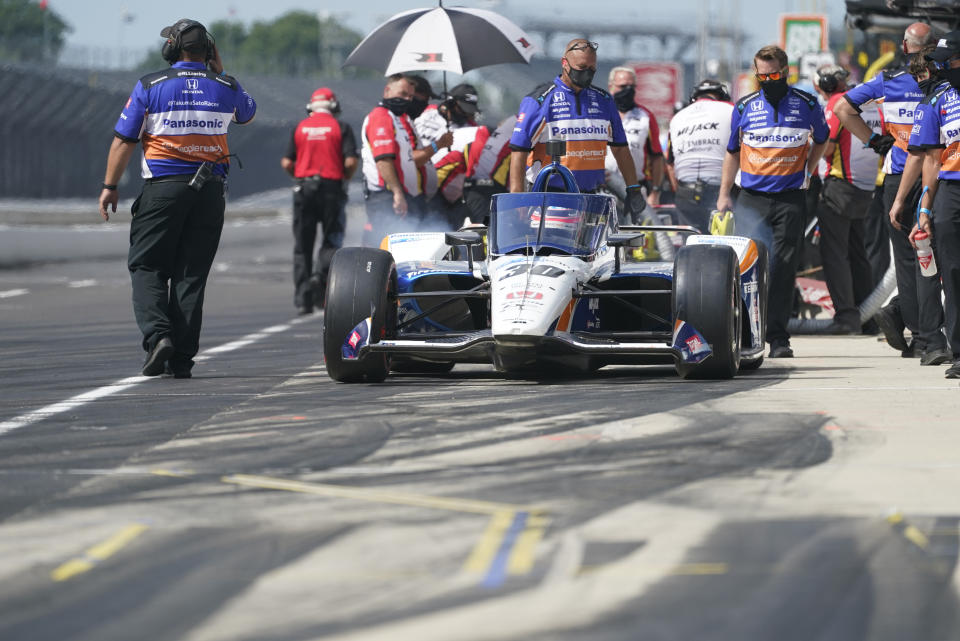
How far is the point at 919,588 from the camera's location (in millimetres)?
4312

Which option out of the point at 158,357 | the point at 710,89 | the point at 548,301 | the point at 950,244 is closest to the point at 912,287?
the point at 950,244

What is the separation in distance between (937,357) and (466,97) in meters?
4.82

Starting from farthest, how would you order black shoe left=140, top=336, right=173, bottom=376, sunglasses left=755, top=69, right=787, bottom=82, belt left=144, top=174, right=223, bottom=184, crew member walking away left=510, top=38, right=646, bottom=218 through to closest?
crew member walking away left=510, top=38, right=646, bottom=218
sunglasses left=755, top=69, right=787, bottom=82
belt left=144, top=174, right=223, bottom=184
black shoe left=140, top=336, right=173, bottom=376

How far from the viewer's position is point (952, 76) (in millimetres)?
9188

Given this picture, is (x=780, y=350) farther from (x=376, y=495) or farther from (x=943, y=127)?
(x=376, y=495)

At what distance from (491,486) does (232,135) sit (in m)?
47.6

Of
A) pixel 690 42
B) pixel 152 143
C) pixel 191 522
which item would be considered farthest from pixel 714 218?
pixel 690 42

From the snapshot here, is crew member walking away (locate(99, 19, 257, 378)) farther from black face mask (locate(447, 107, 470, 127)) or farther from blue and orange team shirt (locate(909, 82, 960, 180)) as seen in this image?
black face mask (locate(447, 107, 470, 127))

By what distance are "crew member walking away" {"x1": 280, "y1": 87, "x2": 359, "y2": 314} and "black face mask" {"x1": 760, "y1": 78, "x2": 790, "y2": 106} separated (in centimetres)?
525

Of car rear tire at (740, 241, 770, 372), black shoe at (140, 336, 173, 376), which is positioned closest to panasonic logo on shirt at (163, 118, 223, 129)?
black shoe at (140, 336, 173, 376)

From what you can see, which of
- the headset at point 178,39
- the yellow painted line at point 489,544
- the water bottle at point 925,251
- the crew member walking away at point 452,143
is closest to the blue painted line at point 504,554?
the yellow painted line at point 489,544

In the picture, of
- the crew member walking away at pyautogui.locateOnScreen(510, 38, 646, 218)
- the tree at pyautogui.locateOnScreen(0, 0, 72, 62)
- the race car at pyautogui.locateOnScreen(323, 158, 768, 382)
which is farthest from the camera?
the tree at pyautogui.locateOnScreen(0, 0, 72, 62)

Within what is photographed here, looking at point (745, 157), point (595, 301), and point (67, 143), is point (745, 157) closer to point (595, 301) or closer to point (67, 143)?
point (595, 301)

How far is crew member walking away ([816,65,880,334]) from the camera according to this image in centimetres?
1266
